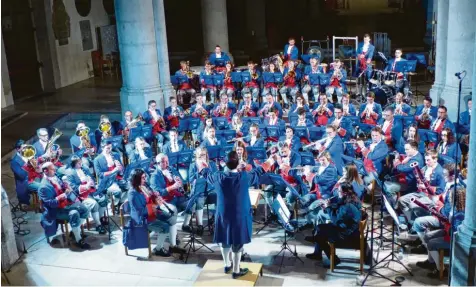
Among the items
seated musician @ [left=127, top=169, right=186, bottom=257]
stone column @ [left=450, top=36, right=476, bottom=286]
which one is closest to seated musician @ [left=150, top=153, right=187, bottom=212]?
seated musician @ [left=127, top=169, right=186, bottom=257]

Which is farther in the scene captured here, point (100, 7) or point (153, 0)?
point (100, 7)

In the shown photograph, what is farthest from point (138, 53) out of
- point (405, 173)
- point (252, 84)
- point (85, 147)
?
point (405, 173)

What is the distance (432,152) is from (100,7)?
18.1 metres

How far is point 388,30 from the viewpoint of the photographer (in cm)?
2906

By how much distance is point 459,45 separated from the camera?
524 inches

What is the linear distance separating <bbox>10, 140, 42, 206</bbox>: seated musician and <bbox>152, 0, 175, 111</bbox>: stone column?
5.14m

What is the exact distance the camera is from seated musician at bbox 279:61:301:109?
1559 centimetres

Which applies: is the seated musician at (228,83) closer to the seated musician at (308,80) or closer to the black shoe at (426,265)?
the seated musician at (308,80)

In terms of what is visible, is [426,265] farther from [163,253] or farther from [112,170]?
[112,170]

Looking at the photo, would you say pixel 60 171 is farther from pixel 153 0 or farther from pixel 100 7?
pixel 100 7

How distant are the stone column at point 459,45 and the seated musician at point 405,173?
4.53 metres

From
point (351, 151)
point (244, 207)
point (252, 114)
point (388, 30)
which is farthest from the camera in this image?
point (388, 30)

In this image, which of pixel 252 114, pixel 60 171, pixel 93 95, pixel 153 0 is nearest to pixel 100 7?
pixel 93 95

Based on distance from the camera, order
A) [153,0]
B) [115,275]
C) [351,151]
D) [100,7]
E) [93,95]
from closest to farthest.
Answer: [115,275], [351,151], [153,0], [93,95], [100,7]
